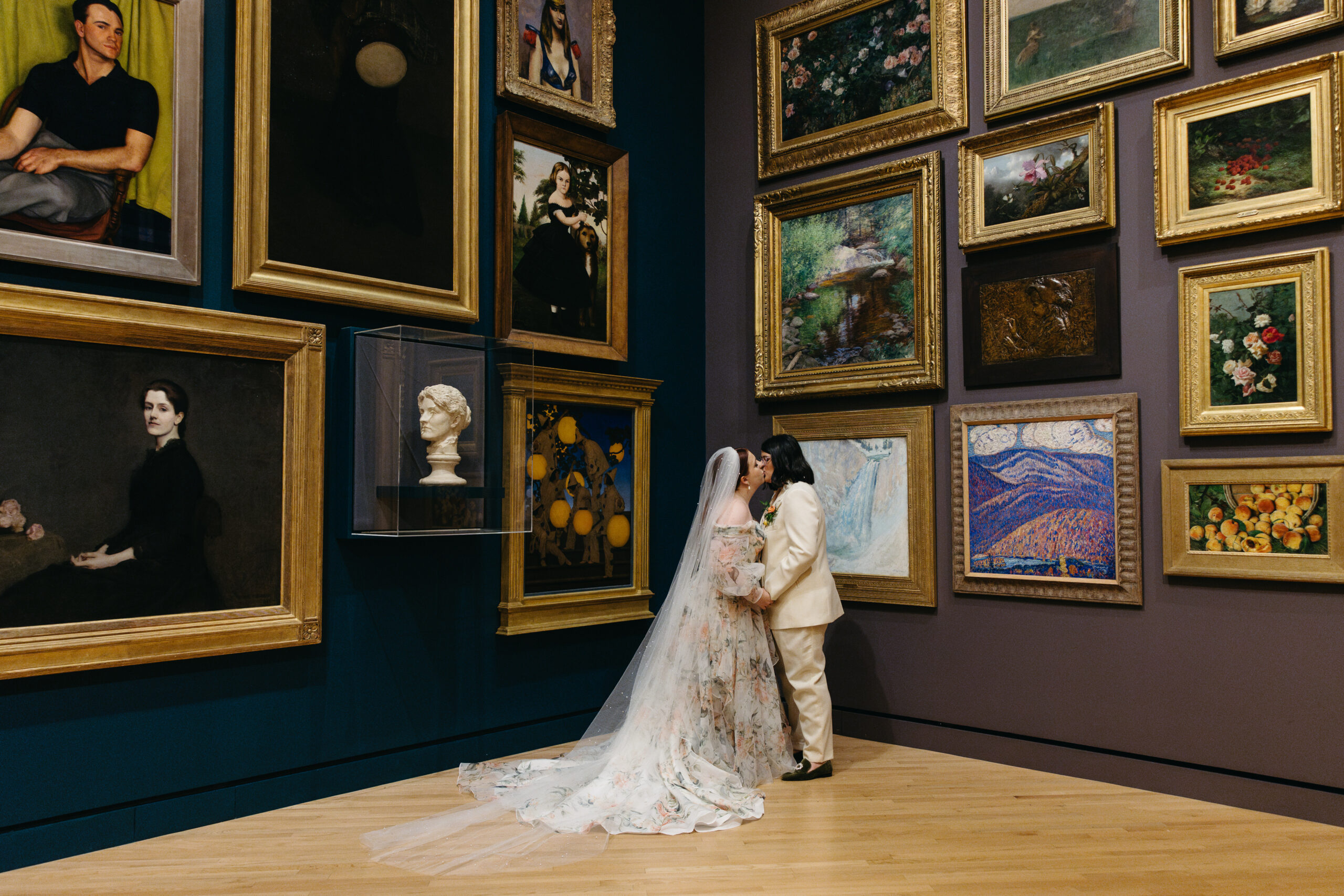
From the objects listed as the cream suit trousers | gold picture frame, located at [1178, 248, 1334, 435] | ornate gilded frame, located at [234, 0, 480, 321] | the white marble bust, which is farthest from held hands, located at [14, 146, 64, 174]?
gold picture frame, located at [1178, 248, 1334, 435]

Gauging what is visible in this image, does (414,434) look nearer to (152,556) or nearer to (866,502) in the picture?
(152,556)

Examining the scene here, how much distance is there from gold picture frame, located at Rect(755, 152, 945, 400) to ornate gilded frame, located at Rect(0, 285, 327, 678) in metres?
3.53

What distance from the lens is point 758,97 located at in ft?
25.0

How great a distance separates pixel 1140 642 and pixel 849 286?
3.17 meters

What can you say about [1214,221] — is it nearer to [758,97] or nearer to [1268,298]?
[1268,298]

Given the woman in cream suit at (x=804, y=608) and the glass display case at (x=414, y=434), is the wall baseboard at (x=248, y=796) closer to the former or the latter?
the glass display case at (x=414, y=434)

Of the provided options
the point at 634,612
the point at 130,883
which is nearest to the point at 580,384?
the point at 634,612

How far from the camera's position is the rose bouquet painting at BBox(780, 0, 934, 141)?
22.1 feet

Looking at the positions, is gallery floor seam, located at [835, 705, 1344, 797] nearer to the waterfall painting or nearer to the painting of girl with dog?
the waterfall painting

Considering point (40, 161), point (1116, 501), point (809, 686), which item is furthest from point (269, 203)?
point (1116, 501)

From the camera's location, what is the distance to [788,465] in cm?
619

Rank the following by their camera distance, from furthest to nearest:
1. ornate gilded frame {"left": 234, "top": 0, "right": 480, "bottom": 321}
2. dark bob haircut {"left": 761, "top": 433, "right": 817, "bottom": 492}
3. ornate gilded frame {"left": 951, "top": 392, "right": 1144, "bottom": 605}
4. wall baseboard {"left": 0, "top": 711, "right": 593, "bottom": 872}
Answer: dark bob haircut {"left": 761, "top": 433, "right": 817, "bottom": 492} → ornate gilded frame {"left": 951, "top": 392, "right": 1144, "bottom": 605} → ornate gilded frame {"left": 234, "top": 0, "right": 480, "bottom": 321} → wall baseboard {"left": 0, "top": 711, "right": 593, "bottom": 872}

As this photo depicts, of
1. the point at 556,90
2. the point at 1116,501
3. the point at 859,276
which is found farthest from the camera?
the point at 859,276

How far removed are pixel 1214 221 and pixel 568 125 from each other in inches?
172
